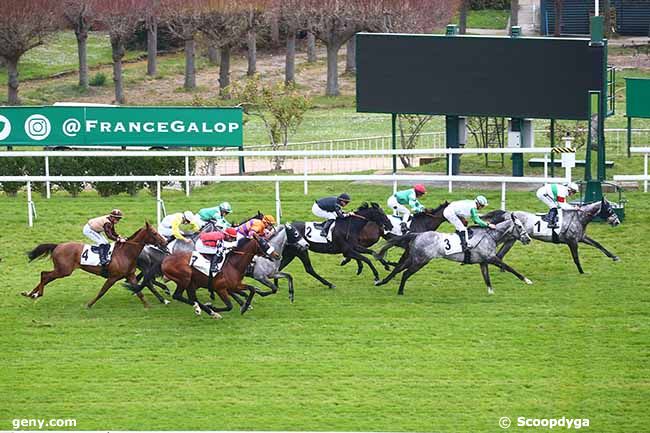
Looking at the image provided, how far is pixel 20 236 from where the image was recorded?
65.5 feet

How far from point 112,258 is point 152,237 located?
54 centimetres

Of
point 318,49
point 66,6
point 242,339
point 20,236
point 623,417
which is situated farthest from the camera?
point 318,49

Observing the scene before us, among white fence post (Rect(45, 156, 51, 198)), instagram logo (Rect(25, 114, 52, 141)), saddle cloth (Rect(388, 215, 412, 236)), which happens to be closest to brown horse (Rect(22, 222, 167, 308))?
saddle cloth (Rect(388, 215, 412, 236))

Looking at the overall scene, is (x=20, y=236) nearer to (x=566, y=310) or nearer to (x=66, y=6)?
(x=566, y=310)

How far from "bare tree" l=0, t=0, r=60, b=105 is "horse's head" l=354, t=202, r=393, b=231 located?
68.1 ft

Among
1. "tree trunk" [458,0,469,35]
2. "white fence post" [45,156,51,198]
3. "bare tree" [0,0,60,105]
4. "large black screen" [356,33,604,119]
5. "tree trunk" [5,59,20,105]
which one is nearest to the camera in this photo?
"white fence post" [45,156,51,198]

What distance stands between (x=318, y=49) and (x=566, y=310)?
3013 cm

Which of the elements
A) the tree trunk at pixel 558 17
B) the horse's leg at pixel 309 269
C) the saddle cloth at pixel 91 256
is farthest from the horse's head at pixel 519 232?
the tree trunk at pixel 558 17

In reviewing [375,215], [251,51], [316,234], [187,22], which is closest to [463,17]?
[251,51]

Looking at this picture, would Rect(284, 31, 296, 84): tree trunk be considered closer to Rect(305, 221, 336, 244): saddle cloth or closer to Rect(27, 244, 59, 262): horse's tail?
Rect(305, 221, 336, 244): saddle cloth

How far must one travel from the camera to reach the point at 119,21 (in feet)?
126

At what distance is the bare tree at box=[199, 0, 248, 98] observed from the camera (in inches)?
1490

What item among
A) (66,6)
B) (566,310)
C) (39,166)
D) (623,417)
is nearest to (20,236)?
(39,166)

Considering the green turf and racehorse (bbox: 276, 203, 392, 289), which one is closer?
the green turf
